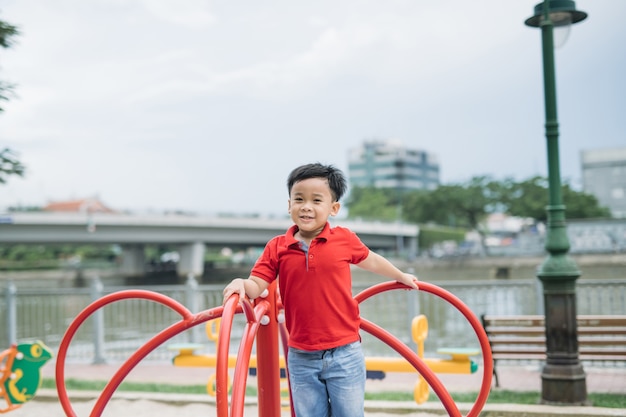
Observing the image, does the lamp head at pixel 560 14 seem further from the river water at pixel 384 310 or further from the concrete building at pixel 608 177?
the concrete building at pixel 608 177

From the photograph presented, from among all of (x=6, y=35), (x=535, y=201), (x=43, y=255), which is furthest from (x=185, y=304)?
(x=43, y=255)

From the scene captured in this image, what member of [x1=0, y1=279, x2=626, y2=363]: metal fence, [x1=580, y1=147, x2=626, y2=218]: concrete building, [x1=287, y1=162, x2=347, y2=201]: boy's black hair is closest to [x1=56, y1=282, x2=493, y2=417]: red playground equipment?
[x1=287, y1=162, x2=347, y2=201]: boy's black hair

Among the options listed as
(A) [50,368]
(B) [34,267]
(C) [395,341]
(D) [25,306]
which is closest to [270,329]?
(C) [395,341]

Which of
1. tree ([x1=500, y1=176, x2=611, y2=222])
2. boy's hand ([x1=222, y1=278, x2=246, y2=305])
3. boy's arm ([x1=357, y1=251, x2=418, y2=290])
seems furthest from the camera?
tree ([x1=500, y1=176, x2=611, y2=222])

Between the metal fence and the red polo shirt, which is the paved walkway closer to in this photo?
the metal fence

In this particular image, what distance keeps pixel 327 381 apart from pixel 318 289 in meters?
0.43

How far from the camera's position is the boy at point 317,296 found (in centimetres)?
326

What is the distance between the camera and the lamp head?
6.81 metres

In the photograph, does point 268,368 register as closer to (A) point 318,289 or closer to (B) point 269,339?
(B) point 269,339

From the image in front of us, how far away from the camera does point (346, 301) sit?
10.9 feet

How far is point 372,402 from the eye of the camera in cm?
654

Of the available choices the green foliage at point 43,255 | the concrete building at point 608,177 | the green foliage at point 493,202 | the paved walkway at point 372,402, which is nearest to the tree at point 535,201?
the green foliage at point 493,202

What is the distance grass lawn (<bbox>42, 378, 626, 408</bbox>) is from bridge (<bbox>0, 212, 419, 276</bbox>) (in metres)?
27.9

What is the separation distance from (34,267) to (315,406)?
62.9 m
